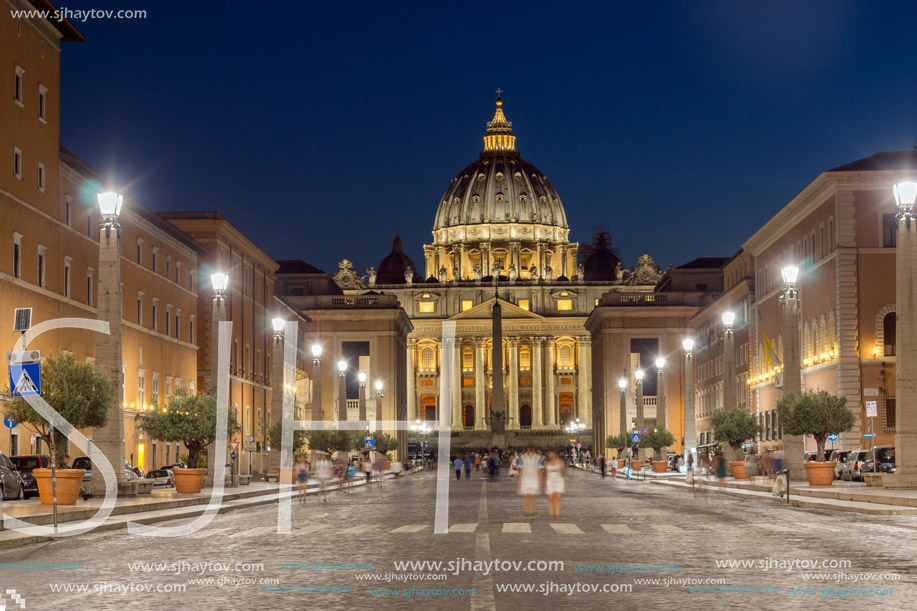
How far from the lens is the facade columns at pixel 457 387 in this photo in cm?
19038

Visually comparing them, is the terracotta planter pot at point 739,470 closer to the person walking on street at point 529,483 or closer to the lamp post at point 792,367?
the lamp post at point 792,367

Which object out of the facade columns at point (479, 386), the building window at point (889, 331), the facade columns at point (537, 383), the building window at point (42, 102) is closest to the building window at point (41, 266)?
the building window at point (42, 102)

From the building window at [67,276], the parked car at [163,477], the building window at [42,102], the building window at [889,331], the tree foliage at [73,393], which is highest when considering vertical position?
the building window at [42,102]

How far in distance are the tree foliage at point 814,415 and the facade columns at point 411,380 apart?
138216 mm

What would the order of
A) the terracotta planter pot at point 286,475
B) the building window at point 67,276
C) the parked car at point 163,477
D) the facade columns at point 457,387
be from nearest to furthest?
the parked car at point 163,477
the terracotta planter pot at point 286,475
the building window at point 67,276
the facade columns at point 457,387

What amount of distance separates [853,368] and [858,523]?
1651 inches

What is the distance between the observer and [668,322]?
141875 millimetres

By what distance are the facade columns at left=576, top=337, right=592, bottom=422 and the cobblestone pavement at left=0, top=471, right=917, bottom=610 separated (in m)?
161

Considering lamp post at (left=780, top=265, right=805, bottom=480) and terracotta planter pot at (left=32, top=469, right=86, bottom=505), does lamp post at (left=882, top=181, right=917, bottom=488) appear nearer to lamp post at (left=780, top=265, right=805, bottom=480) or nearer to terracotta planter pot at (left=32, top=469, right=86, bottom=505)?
lamp post at (left=780, top=265, right=805, bottom=480)

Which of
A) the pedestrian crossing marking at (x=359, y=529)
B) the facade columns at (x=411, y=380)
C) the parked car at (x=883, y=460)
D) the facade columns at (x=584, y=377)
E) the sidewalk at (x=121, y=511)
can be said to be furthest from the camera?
the facade columns at (x=411, y=380)

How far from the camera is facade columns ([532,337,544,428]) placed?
192 meters

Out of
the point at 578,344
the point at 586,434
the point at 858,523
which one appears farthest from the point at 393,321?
the point at 858,523

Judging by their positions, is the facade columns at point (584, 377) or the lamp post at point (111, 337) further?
the facade columns at point (584, 377)

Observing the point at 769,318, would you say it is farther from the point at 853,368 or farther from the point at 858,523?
the point at 858,523
